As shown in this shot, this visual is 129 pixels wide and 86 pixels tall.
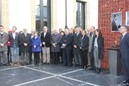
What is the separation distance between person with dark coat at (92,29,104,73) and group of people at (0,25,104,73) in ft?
1.64

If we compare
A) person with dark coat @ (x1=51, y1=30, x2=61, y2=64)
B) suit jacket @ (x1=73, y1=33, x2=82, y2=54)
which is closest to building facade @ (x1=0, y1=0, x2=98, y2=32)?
person with dark coat @ (x1=51, y1=30, x2=61, y2=64)

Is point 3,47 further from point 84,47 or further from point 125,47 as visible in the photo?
point 125,47

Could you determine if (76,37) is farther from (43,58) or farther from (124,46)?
(124,46)

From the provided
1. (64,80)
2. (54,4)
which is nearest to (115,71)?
(64,80)

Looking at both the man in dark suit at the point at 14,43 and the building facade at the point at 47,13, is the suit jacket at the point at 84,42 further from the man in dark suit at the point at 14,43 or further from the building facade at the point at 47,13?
the building facade at the point at 47,13

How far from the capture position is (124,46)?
10.9 metres

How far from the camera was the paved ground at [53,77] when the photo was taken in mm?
10953

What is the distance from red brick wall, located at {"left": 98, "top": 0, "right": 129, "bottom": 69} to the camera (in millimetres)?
13320

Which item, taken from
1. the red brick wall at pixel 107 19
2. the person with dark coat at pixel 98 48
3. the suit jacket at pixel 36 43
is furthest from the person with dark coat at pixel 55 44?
the person with dark coat at pixel 98 48

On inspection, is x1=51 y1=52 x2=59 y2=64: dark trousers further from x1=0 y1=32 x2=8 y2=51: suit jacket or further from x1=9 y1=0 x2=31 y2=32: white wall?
x1=9 y1=0 x2=31 y2=32: white wall

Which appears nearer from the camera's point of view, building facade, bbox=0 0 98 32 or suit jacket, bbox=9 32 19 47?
suit jacket, bbox=9 32 19 47

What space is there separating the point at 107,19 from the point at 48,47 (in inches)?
146

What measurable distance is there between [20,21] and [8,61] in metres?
3.34

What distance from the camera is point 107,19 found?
45.8 ft
